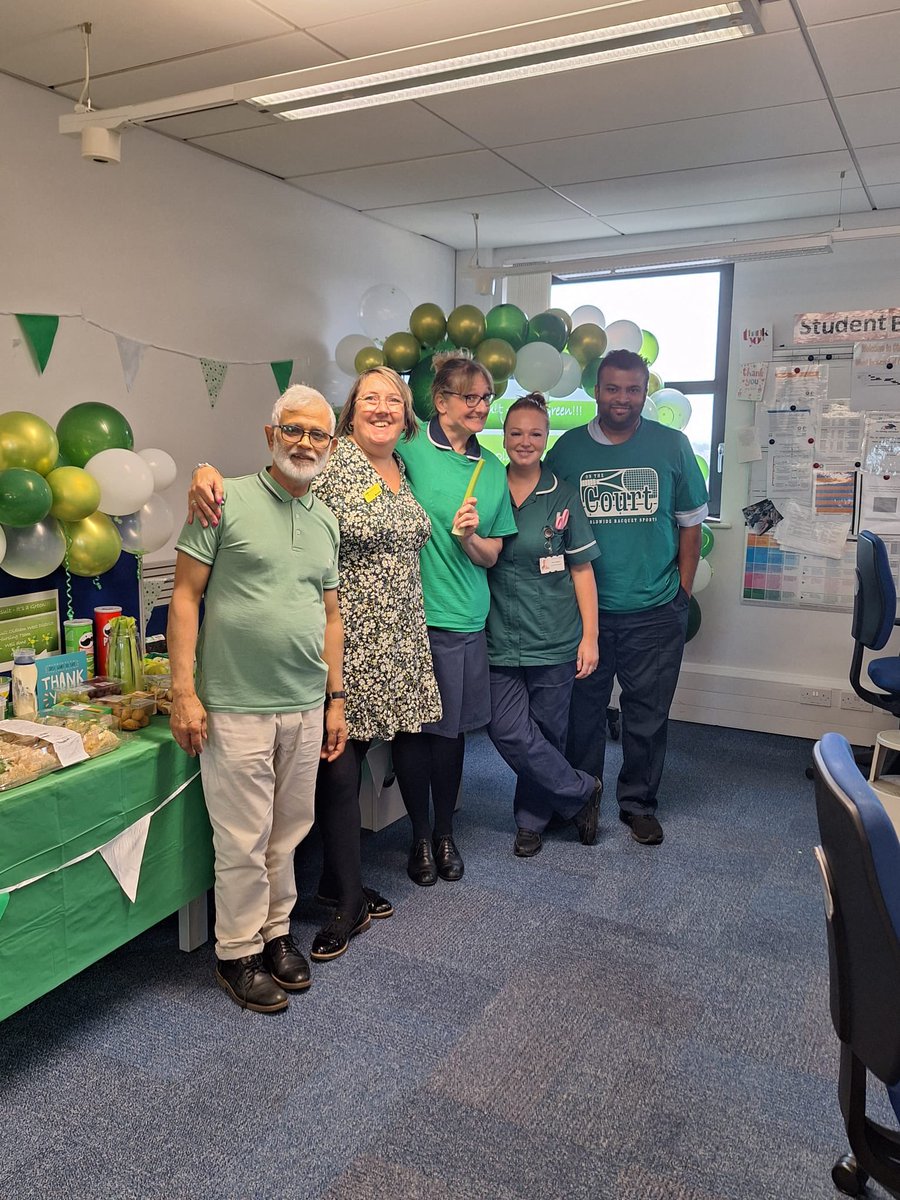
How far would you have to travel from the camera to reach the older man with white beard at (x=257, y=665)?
2189 millimetres

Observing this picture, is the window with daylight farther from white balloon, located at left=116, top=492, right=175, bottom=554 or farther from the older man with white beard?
the older man with white beard

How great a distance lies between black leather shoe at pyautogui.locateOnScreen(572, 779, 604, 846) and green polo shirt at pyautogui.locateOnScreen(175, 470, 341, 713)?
1.41 m

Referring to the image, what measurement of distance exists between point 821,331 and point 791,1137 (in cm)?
369

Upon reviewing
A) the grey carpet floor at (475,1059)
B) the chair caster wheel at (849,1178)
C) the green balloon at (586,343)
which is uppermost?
the green balloon at (586,343)

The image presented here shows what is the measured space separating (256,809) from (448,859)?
938 mm

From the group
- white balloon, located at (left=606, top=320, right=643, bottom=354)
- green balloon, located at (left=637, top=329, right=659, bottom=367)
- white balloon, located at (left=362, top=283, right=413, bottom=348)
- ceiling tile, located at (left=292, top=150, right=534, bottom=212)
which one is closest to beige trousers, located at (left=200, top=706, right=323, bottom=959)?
ceiling tile, located at (left=292, top=150, right=534, bottom=212)

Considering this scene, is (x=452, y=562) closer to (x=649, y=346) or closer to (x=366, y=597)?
(x=366, y=597)

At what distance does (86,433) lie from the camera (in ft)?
8.94

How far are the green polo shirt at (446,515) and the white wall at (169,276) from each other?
114cm

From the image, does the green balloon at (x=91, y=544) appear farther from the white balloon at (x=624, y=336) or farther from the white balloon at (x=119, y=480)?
the white balloon at (x=624, y=336)

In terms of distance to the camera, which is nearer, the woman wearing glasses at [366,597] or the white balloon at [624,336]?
the woman wearing glasses at [366,597]

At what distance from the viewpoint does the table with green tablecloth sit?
1971mm

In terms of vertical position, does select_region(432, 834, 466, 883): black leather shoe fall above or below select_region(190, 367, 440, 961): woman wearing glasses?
below

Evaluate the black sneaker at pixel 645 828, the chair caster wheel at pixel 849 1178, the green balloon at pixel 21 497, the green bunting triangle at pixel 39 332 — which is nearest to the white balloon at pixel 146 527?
the green balloon at pixel 21 497
